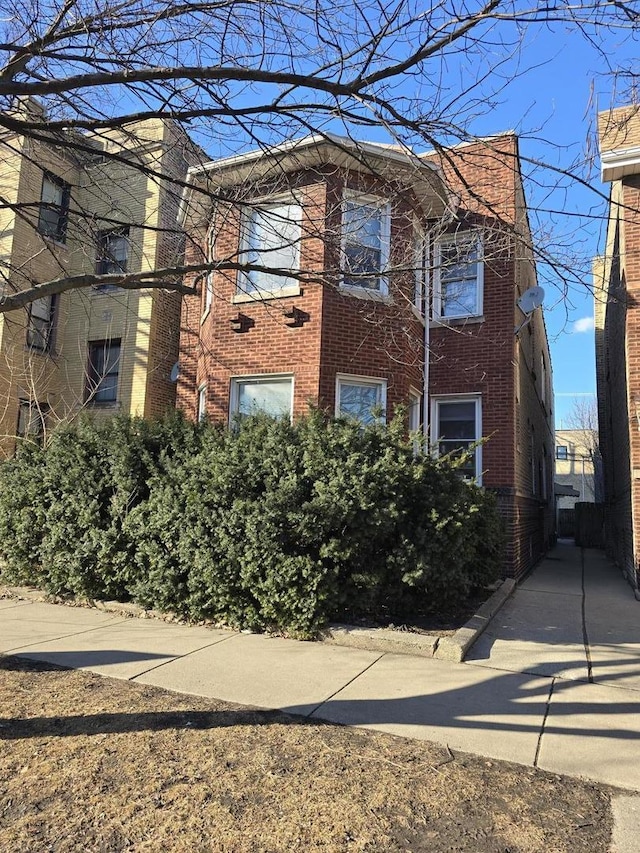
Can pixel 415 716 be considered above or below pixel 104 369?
below

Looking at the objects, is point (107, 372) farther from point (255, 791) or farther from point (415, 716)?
point (255, 791)

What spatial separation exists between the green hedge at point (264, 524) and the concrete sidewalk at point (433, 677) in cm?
45

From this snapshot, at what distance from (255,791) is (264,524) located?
3.04 metres

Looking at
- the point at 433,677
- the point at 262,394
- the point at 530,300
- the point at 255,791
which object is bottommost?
the point at 255,791

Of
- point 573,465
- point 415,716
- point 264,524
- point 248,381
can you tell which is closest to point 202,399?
point 248,381

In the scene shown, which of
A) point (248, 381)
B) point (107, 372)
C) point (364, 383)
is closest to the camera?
point (364, 383)

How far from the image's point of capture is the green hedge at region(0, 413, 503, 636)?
19.5 ft

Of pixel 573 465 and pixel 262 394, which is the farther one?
pixel 573 465

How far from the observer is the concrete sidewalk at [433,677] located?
3.75m

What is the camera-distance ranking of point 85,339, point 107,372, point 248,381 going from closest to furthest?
point 248,381, point 107,372, point 85,339

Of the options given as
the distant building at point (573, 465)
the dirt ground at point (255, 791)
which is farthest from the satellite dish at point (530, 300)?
the distant building at point (573, 465)

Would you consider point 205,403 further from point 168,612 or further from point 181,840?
point 181,840

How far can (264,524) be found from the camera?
5.93 m

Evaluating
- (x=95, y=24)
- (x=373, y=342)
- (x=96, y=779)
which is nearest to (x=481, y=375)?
(x=373, y=342)
